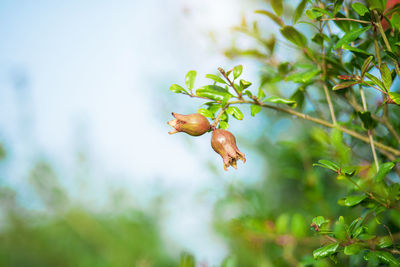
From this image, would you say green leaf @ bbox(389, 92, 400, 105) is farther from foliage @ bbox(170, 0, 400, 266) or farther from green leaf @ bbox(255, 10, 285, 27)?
green leaf @ bbox(255, 10, 285, 27)

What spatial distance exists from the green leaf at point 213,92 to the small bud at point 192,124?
1.4 inches

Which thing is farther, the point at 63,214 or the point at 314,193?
the point at 63,214

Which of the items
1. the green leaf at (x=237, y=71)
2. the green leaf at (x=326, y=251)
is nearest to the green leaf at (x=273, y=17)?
the green leaf at (x=237, y=71)

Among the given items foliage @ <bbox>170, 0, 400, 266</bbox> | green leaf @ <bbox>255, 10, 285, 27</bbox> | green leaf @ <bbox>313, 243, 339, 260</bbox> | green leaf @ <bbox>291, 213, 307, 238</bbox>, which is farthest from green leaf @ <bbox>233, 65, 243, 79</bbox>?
green leaf @ <bbox>291, 213, 307, 238</bbox>

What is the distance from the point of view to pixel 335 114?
0.67 m

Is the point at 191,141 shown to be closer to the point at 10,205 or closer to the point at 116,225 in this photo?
the point at 116,225

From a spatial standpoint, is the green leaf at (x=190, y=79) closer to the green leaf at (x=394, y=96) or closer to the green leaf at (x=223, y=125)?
the green leaf at (x=223, y=125)

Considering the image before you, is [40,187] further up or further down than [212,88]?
further up

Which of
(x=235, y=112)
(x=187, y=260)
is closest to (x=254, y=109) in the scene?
(x=235, y=112)

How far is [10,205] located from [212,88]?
5.27 ft

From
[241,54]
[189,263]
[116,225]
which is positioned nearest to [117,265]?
[116,225]

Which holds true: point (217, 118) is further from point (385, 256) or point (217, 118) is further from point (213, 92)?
point (385, 256)

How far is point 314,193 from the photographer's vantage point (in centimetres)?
72

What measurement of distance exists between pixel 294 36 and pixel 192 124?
0.68 ft
